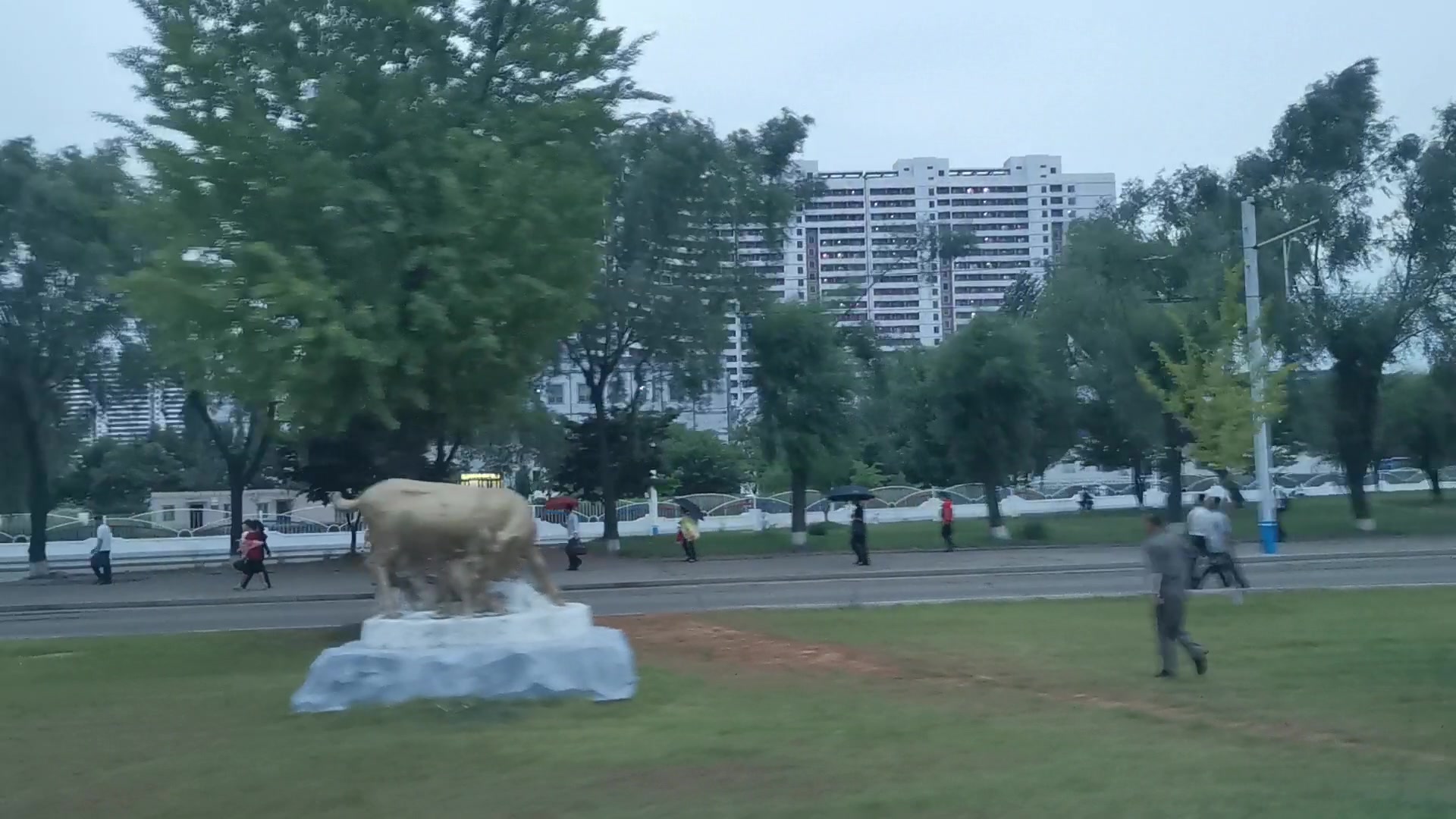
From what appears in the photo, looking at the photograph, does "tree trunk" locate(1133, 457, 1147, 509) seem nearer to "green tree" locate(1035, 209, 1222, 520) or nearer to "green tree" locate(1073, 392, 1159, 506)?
"green tree" locate(1073, 392, 1159, 506)

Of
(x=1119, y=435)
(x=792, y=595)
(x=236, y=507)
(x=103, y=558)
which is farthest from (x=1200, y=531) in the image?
(x=1119, y=435)

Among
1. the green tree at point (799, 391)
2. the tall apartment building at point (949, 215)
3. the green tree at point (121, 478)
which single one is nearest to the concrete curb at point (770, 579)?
the green tree at point (799, 391)

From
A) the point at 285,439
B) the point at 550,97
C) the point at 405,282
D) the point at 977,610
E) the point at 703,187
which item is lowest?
the point at 977,610

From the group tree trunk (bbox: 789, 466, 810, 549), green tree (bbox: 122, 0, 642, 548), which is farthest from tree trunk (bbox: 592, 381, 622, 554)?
green tree (bbox: 122, 0, 642, 548)

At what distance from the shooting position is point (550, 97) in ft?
64.6

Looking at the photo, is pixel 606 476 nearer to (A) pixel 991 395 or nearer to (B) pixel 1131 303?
(A) pixel 991 395

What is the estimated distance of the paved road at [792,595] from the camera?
22766mm

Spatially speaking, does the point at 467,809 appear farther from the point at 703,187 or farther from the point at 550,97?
the point at 703,187

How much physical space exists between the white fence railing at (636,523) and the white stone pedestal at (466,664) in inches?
1258

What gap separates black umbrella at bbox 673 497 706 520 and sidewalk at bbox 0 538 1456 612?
8.20m

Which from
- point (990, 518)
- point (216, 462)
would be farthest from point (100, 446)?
point (990, 518)

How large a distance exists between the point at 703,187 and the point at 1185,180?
20376mm

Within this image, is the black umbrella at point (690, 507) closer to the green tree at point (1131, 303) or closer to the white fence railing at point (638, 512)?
the white fence railing at point (638, 512)

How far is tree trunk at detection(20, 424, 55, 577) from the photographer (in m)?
38.2
